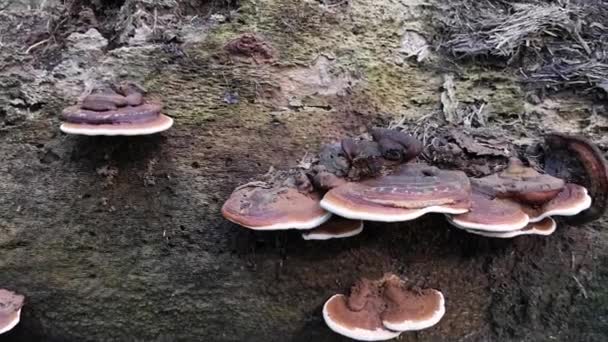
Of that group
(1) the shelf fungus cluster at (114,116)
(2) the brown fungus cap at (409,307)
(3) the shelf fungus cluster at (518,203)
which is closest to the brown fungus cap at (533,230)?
(3) the shelf fungus cluster at (518,203)

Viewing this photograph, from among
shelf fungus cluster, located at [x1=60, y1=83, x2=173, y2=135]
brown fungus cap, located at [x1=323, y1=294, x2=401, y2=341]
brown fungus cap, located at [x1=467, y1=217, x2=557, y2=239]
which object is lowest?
brown fungus cap, located at [x1=323, y1=294, x2=401, y2=341]

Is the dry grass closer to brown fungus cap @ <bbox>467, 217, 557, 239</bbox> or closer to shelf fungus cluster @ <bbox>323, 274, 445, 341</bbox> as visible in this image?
brown fungus cap @ <bbox>467, 217, 557, 239</bbox>

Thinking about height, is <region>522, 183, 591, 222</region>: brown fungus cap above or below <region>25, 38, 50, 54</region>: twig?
below

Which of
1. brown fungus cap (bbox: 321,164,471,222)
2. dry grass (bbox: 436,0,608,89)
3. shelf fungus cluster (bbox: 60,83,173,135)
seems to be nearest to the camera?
brown fungus cap (bbox: 321,164,471,222)

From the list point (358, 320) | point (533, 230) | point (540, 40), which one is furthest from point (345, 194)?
point (540, 40)

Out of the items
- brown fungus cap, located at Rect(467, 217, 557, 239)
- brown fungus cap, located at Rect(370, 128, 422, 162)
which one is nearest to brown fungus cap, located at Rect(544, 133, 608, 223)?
brown fungus cap, located at Rect(467, 217, 557, 239)

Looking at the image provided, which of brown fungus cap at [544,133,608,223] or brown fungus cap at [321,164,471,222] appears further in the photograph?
brown fungus cap at [544,133,608,223]

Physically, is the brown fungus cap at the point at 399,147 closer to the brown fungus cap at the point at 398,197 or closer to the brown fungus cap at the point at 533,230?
the brown fungus cap at the point at 398,197

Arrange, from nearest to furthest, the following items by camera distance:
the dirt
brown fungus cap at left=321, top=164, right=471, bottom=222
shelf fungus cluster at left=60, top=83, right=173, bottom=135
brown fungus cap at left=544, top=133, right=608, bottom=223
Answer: brown fungus cap at left=321, top=164, right=471, bottom=222 < shelf fungus cluster at left=60, top=83, right=173, bottom=135 < brown fungus cap at left=544, top=133, right=608, bottom=223 < the dirt
